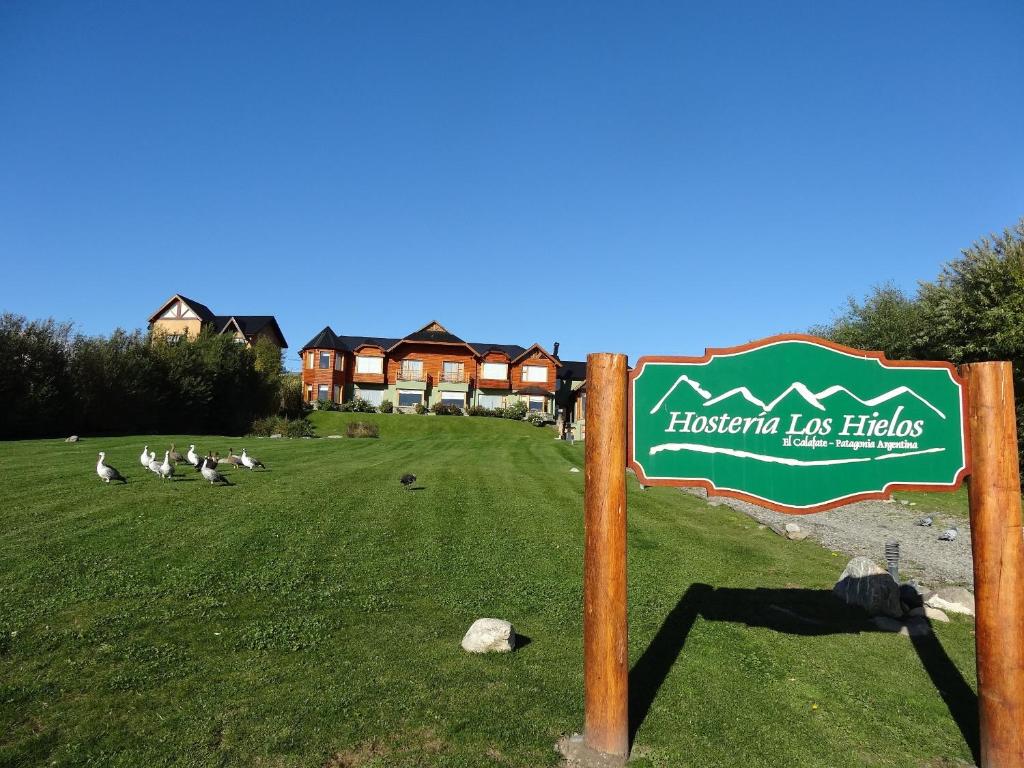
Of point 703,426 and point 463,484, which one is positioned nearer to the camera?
point 703,426

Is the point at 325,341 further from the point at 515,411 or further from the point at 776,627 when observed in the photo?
the point at 776,627

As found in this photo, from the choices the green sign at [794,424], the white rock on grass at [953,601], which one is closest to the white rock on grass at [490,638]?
the green sign at [794,424]

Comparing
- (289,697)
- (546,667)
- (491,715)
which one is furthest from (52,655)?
(546,667)

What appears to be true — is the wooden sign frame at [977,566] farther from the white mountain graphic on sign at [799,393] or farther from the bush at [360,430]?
the bush at [360,430]

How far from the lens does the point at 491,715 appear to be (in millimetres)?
5695

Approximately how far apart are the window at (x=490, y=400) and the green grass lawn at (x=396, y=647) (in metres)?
54.8

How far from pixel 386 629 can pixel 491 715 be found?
2.58 m

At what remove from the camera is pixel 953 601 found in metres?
9.87

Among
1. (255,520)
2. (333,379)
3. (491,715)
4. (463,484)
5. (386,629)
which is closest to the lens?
(491,715)

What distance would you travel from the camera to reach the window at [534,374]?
230ft

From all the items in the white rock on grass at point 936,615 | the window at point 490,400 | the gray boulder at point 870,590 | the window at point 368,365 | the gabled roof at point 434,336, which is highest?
the gabled roof at point 434,336

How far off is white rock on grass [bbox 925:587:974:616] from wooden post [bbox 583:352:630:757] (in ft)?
23.5

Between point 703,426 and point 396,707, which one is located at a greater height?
point 703,426

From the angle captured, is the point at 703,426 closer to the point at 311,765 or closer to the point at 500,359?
the point at 311,765
